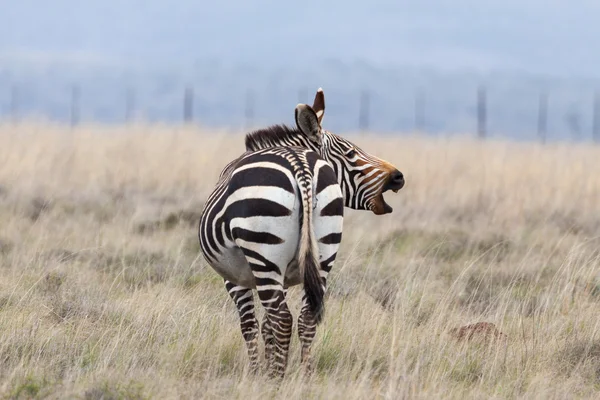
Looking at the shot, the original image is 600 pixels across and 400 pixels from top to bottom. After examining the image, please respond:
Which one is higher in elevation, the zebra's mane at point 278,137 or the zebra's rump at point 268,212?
the zebra's mane at point 278,137

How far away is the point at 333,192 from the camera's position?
467cm

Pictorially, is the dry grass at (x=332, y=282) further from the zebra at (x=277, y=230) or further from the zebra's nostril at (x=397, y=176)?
the zebra's nostril at (x=397, y=176)

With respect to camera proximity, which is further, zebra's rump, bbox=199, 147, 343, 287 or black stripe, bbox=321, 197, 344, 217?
black stripe, bbox=321, 197, 344, 217

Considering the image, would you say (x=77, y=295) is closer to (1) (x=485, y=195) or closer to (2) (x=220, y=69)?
(1) (x=485, y=195)

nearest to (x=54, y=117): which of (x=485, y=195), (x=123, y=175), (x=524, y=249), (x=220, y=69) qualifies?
(x=123, y=175)

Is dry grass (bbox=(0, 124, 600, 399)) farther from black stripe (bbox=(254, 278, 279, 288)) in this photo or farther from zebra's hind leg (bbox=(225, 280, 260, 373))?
black stripe (bbox=(254, 278, 279, 288))

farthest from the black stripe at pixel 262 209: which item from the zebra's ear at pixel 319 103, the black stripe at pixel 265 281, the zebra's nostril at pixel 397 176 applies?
the zebra's ear at pixel 319 103

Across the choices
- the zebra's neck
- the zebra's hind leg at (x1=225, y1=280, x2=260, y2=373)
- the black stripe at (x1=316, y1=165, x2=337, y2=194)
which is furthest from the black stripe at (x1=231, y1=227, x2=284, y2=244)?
the zebra's neck

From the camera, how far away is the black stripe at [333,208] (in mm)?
4629

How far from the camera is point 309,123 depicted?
5.16m

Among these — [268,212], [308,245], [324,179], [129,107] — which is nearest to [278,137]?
[324,179]

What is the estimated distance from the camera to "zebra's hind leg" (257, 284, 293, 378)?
4609mm

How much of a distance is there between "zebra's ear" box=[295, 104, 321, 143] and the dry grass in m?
1.30

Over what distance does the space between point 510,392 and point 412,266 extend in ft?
12.1
